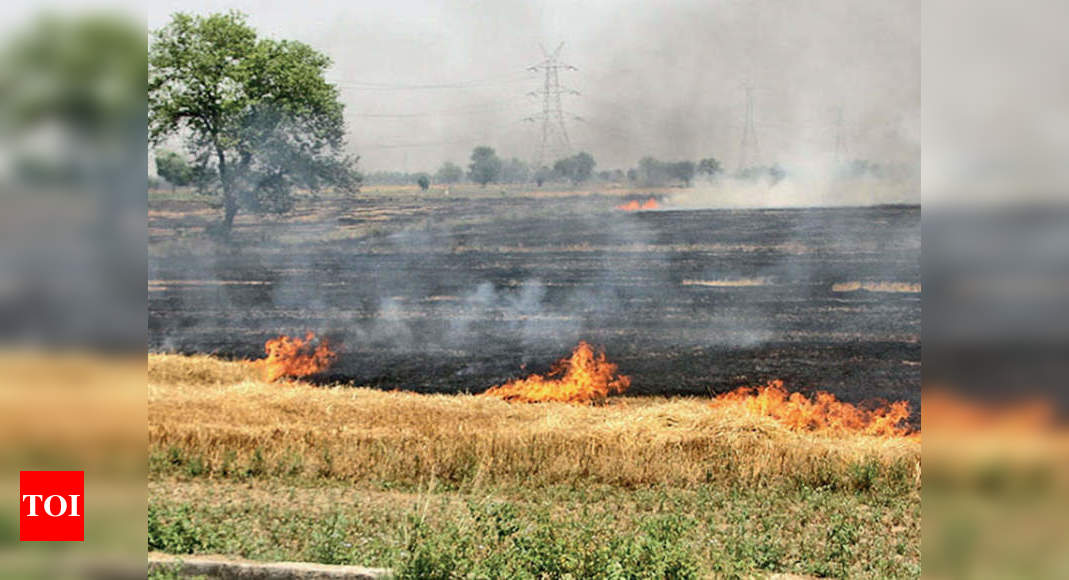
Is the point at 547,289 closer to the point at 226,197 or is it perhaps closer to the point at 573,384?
the point at 573,384

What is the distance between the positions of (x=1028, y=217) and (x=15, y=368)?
154 inches

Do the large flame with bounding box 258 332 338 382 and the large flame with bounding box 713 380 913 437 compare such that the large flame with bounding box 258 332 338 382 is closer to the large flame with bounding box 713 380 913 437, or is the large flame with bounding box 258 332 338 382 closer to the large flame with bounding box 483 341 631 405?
the large flame with bounding box 483 341 631 405

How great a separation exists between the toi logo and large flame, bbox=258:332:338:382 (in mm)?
12138

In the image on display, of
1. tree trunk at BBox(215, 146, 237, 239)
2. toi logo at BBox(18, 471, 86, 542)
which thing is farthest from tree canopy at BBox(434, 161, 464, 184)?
toi logo at BBox(18, 471, 86, 542)

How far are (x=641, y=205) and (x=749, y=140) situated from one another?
200 cm

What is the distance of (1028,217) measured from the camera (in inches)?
159

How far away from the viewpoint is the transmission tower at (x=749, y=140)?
14820 mm

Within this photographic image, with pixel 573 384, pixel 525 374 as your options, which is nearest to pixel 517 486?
pixel 573 384

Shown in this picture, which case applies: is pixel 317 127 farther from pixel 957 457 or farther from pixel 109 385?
pixel 957 457

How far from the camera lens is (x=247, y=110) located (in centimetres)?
1644

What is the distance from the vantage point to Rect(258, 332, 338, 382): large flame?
51.7 ft

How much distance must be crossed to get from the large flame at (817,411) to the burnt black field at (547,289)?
227mm

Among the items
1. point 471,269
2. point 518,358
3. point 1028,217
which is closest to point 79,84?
point 1028,217

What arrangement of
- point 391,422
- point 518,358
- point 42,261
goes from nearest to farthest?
point 42,261, point 391,422, point 518,358
